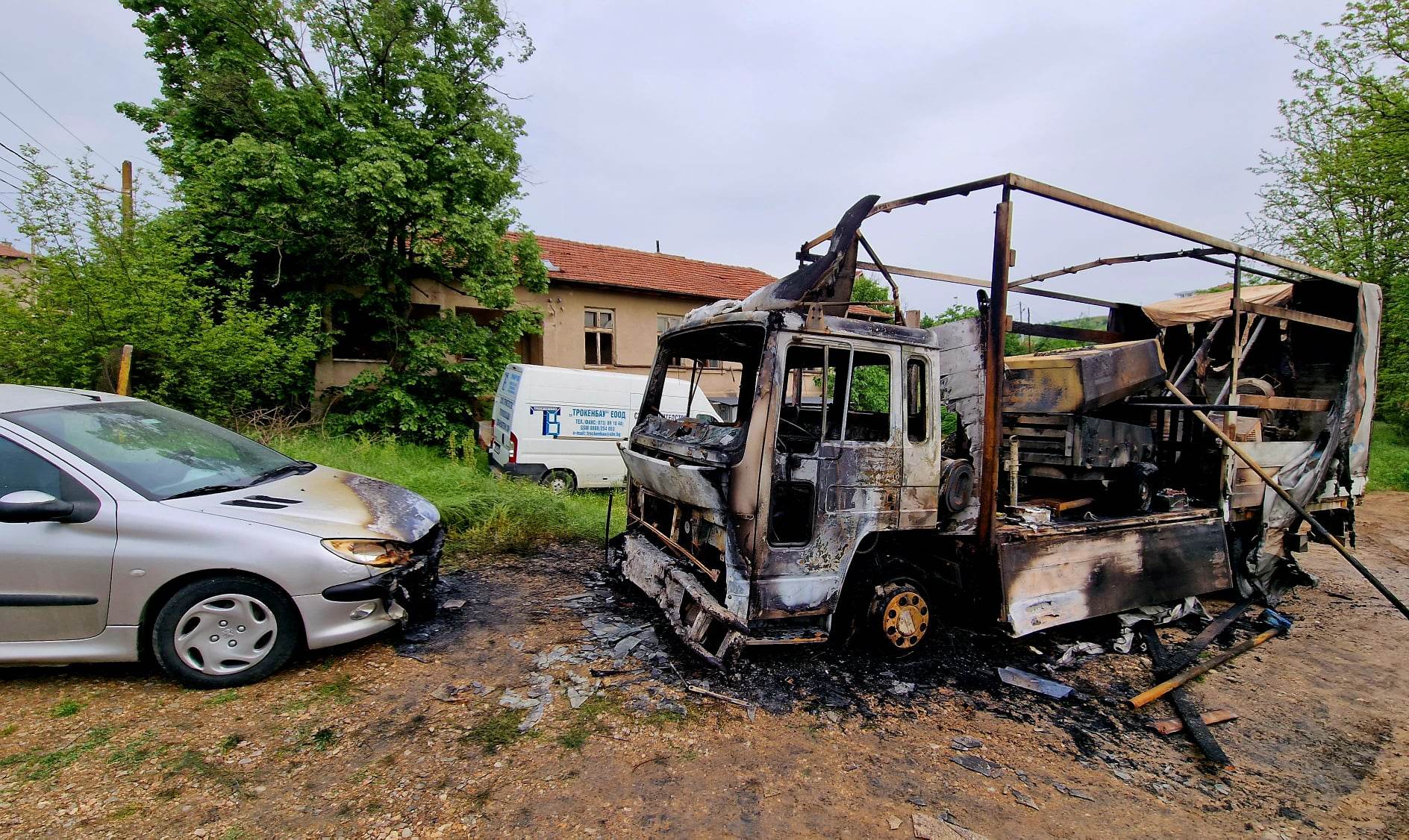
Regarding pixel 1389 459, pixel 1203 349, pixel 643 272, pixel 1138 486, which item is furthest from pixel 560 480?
pixel 1389 459

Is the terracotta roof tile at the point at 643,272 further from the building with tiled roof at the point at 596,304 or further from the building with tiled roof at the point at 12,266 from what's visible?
the building with tiled roof at the point at 12,266

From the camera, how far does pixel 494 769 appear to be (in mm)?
2748

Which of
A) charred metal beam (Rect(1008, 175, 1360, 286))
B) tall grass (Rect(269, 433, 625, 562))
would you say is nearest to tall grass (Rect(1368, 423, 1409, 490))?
charred metal beam (Rect(1008, 175, 1360, 286))

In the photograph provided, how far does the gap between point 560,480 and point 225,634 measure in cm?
676

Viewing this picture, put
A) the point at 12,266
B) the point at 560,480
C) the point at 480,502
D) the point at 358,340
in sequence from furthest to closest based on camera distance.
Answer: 1. the point at 358,340
2. the point at 560,480
3. the point at 12,266
4. the point at 480,502

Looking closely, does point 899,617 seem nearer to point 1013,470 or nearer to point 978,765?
point 978,765

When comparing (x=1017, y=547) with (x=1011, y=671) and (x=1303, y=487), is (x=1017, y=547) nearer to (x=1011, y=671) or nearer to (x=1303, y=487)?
(x=1011, y=671)

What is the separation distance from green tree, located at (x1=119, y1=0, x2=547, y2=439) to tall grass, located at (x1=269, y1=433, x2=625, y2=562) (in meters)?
3.33

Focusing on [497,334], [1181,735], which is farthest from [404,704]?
[497,334]

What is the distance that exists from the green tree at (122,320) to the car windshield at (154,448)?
16.2 feet

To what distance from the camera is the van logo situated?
9609mm

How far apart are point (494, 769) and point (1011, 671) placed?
11.0ft

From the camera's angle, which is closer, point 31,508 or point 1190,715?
point 31,508

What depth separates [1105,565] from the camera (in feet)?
14.6
